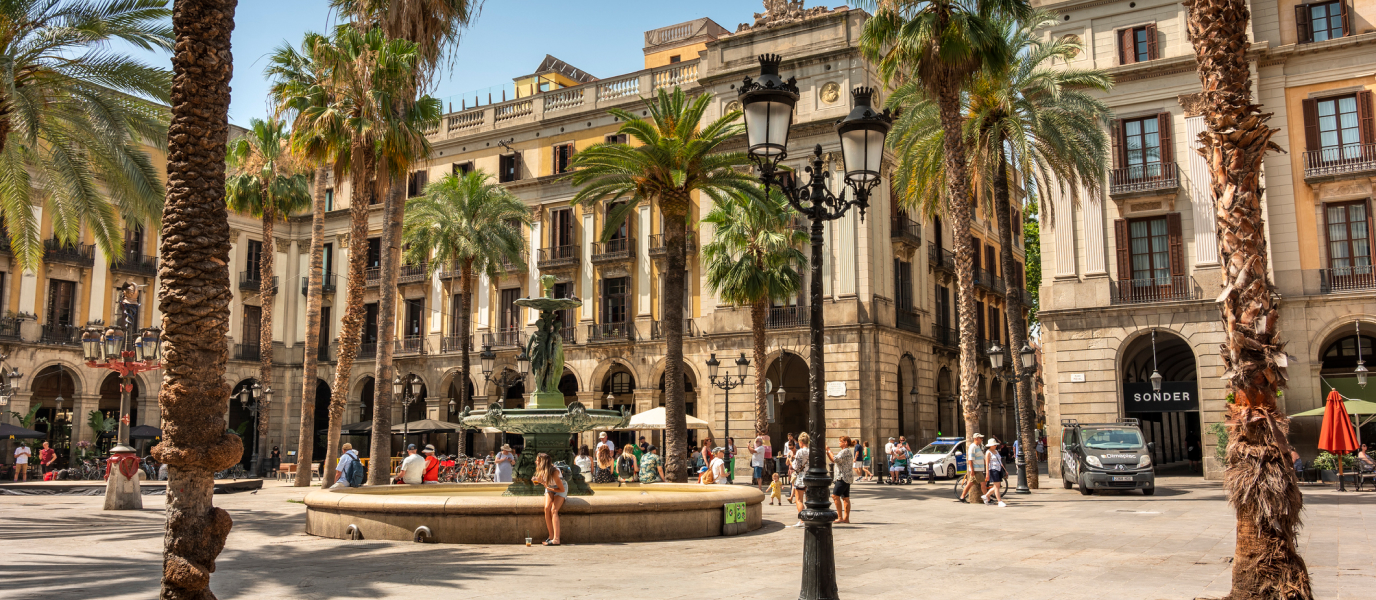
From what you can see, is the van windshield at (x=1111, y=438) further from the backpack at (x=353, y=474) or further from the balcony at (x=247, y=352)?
the balcony at (x=247, y=352)

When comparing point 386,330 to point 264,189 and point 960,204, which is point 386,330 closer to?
point 960,204

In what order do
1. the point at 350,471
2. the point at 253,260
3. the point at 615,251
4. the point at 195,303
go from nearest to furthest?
the point at 195,303, the point at 350,471, the point at 615,251, the point at 253,260

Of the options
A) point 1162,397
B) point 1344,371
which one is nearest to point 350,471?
point 1162,397

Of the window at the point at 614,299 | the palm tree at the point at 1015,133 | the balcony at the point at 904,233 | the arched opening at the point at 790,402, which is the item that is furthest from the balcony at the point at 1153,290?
the window at the point at 614,299

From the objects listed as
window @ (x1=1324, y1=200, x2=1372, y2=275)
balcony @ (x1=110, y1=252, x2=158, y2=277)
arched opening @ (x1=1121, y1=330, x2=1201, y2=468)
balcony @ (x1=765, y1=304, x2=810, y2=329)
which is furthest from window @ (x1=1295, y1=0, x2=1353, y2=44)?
balcony @ (x1=110, y1=252, x2=158, y2=277)

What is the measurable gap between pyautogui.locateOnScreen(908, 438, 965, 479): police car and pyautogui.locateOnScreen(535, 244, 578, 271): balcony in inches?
633

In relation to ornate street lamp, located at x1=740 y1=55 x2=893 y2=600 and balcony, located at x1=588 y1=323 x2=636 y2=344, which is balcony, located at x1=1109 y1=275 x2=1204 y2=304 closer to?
balcony, located at x1=588 y1=323 x2=636 y2=344

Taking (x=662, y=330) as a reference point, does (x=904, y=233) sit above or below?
above

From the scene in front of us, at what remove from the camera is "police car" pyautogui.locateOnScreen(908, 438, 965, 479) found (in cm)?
2903

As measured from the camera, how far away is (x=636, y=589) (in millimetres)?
8500

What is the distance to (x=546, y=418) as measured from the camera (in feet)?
45.8

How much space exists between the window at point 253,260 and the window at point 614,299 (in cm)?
1760

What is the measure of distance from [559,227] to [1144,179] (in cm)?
2196

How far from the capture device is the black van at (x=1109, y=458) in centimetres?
2109
